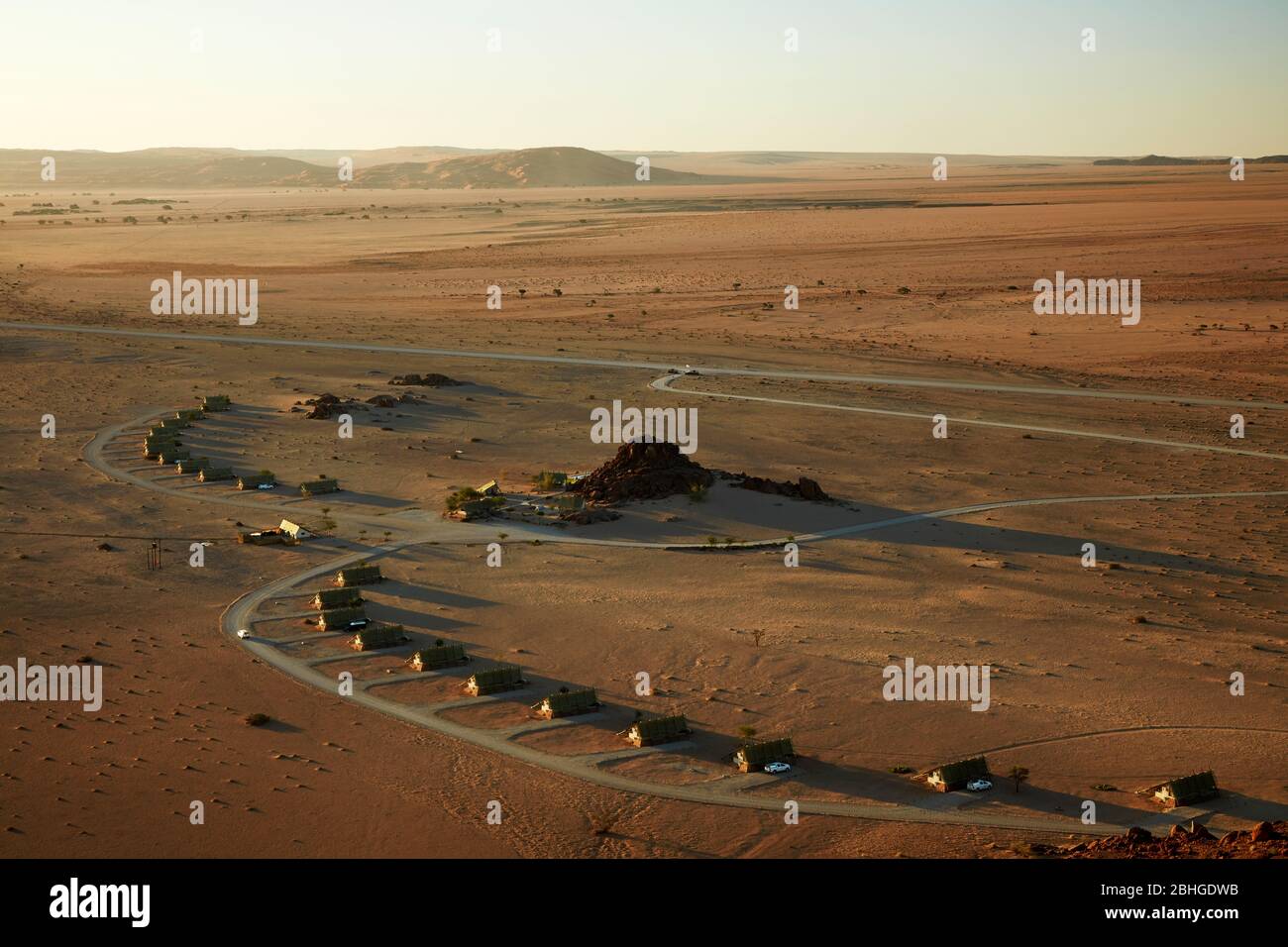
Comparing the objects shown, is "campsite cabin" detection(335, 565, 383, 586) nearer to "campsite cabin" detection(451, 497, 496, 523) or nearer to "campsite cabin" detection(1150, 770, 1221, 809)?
"campsite cabin" detection(451, 497, 496, 523)

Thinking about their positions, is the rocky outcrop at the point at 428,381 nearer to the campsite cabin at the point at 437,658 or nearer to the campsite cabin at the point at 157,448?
the campsite cabin at the point at 157,448

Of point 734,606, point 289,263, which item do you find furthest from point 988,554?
point 289,263

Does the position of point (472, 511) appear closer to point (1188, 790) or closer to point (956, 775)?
point (956, 775)

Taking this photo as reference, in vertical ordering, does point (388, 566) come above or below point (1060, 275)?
below

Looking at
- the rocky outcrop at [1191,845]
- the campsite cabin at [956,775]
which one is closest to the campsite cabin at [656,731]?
the campsite cabin at [956,775]

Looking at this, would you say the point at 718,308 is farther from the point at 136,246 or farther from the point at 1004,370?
the point at 136,246

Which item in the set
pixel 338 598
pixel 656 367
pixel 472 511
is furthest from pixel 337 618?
pixel 656 367
